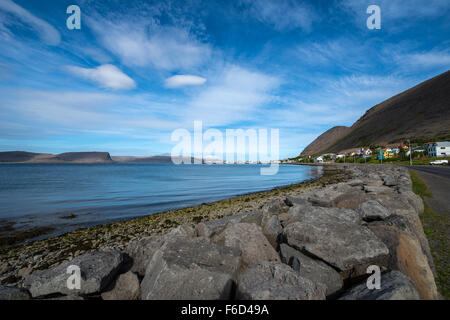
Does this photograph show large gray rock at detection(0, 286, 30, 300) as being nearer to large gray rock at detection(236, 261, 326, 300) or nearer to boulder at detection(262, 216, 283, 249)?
large gray rock at detection(236, 261, 326, 300)

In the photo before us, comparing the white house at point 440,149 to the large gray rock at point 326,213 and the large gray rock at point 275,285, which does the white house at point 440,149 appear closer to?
the large gray rock at point 326,213

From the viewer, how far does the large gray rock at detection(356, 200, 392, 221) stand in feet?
20.2

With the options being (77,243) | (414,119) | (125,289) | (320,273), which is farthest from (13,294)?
(414,119)

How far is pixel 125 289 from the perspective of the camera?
13.0ft

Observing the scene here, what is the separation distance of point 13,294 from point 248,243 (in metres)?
4.01

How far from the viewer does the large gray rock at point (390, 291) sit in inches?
113

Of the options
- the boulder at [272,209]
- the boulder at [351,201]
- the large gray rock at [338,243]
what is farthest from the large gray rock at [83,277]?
the boulder at [351,201]

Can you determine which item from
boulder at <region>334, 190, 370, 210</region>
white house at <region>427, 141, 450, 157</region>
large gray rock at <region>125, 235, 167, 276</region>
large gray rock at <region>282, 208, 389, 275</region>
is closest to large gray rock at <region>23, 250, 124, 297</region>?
large gray rock at <region>125, 235, 167, 276</region>

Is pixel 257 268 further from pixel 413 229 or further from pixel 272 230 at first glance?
pixel 413 229

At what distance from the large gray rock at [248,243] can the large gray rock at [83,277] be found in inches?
88.5

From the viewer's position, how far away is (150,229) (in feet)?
36.6

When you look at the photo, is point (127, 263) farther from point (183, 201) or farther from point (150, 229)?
point (183, 201)

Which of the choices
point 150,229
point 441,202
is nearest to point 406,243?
point 441,202
